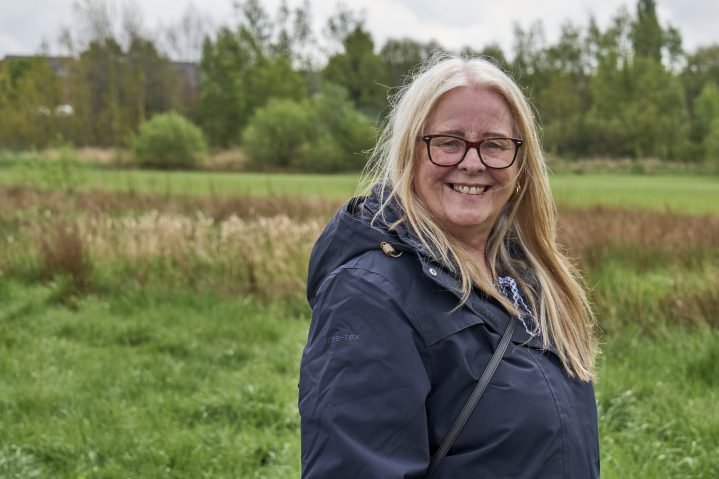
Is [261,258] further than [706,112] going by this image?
No

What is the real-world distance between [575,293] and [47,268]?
8.00 metres

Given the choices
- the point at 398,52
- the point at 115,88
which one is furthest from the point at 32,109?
the point at 398,52

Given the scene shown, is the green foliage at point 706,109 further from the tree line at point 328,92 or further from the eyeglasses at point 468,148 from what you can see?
the eyeglasses at point 468,148

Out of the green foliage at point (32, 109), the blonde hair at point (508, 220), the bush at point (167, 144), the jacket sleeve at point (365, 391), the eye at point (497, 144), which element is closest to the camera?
the jacket sleeve at point (365, 391)

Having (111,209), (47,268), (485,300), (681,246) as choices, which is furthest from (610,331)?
(111,209)

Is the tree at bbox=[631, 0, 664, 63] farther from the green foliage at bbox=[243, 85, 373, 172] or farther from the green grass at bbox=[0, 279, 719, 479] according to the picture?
the green grass at bbox=[0, 279, 719, 479]

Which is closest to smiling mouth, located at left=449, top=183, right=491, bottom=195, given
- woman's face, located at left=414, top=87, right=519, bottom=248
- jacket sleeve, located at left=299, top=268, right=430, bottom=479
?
woman's face, located at left=414, top=87, right=519, bottom=248

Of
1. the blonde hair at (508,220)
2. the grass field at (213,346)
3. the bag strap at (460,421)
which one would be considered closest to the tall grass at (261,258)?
the grass field at (213,346)

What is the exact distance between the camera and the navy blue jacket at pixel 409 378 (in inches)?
60.0

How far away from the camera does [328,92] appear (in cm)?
5597

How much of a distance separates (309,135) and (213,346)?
165ft

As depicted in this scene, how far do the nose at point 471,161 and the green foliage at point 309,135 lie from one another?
48.5 metres

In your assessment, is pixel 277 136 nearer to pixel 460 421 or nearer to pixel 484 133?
pixel 484 133

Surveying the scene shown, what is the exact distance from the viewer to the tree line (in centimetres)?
5003
